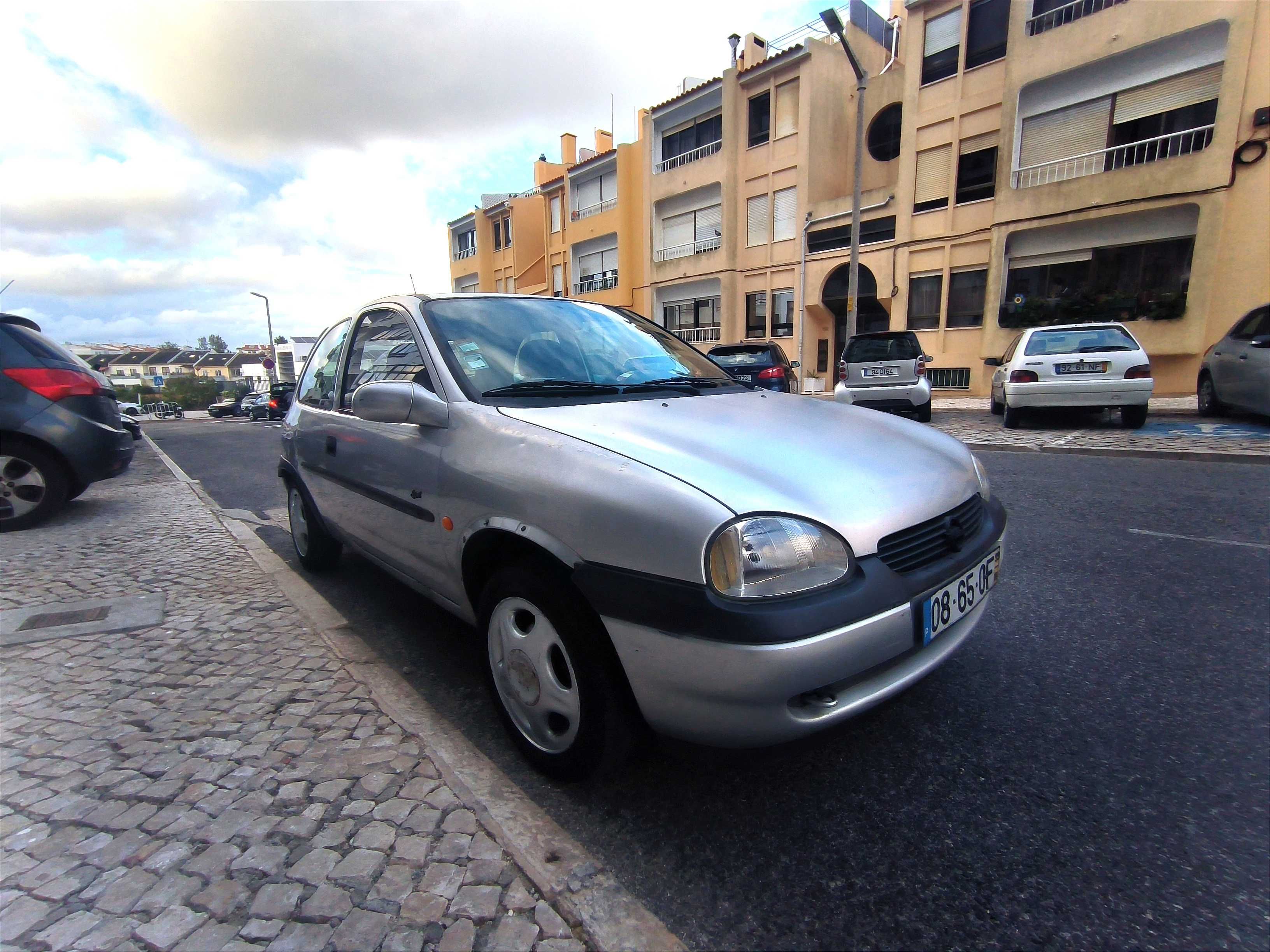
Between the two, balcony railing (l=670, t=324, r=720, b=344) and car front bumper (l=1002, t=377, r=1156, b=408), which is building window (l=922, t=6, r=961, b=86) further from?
car front bumper (l=1002, t=377, r=1156, b=408)

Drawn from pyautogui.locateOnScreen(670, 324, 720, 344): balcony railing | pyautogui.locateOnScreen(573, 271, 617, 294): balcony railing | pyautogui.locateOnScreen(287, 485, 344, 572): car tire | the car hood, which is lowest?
pyautogui.locateOnScreen(287, 485, 344, 572): car tire

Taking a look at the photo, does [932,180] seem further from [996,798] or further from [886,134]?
[996,798]

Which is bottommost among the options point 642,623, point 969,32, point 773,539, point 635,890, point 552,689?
point 635,890

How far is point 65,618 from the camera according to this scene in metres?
3.34

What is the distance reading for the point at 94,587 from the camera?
150 inches

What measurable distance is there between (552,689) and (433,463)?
970 mm

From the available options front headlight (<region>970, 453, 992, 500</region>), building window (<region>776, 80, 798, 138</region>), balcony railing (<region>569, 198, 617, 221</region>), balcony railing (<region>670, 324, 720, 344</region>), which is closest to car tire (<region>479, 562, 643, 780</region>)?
front headlight (<region>970, 453, 992, 500</region>)

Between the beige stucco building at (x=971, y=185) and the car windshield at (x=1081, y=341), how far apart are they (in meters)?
7.57

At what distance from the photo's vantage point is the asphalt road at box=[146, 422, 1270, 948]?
1.49 m

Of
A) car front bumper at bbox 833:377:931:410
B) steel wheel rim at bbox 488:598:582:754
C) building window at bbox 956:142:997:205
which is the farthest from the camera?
building window at bbox 956:142:997:205

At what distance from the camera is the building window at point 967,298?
17.6 m

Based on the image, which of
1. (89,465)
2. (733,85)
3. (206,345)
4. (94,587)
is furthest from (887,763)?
(206,345)

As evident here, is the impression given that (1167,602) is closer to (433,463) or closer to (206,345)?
(433,463)

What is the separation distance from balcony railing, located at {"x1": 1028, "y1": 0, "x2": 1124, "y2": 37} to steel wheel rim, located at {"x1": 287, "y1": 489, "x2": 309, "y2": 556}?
1983 centimetres
